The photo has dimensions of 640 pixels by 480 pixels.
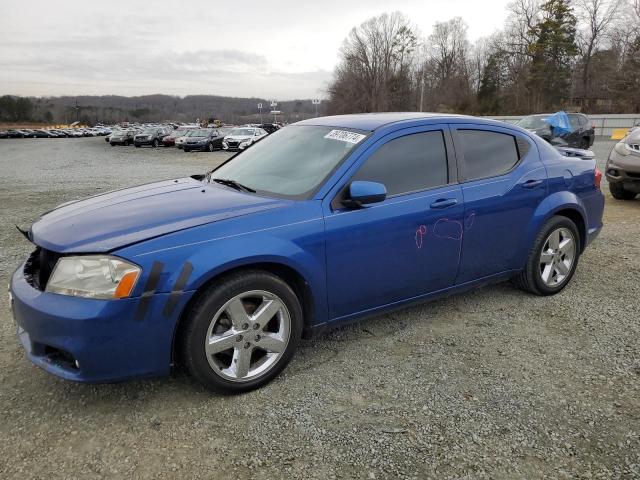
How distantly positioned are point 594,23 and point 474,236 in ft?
200

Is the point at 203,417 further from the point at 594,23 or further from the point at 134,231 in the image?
the point at 594,23

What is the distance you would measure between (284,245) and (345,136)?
104cm

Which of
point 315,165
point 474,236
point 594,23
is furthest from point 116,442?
point 594,23

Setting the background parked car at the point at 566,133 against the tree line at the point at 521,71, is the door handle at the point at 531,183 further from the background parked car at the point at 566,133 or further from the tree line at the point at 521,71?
the tree line at the point at 521,71

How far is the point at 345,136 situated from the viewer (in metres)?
3.43

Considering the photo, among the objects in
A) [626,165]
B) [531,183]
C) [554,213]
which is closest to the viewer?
[531,183]

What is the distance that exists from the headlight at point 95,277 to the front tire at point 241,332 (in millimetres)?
382

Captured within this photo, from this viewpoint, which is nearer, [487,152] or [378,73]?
[487,152]

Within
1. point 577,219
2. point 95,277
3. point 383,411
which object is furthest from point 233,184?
point 577,219

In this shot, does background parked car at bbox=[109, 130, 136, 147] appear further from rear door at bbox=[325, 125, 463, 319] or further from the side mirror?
the side mirror

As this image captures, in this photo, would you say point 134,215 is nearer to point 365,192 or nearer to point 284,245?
point 284,245

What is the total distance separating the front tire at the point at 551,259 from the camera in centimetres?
415

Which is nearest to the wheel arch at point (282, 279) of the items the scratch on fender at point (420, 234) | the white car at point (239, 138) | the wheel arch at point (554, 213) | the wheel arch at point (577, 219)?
the scratch on fender at point (420, 234)

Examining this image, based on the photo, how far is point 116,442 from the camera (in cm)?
245
